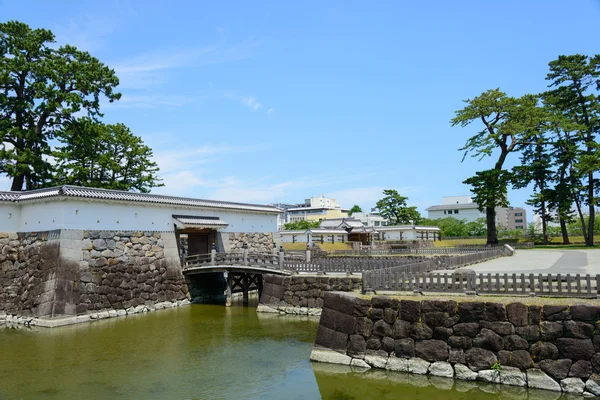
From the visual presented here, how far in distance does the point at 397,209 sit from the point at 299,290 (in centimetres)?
4965

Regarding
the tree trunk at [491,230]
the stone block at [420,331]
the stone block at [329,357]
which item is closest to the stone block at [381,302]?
the stone block at [420,331]

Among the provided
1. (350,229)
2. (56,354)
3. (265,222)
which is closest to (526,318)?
(56,354)

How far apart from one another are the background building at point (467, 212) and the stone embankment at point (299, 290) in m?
75.0

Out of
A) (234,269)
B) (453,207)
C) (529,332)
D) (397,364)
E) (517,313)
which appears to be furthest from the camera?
Result: (453,207)

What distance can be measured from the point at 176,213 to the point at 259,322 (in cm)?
1013

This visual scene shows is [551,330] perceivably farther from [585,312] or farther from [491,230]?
[491,230]

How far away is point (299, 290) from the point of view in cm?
2083

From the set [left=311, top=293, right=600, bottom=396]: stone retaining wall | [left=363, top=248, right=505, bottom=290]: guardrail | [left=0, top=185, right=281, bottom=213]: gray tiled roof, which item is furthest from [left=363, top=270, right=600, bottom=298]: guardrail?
[left=0, top=185, right=281, bottom=213]: gray tiled roof

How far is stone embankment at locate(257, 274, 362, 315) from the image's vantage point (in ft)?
64.2

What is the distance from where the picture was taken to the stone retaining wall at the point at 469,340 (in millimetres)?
9594

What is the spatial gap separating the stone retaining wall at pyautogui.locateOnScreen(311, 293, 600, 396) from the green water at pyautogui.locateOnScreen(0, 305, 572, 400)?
380mm

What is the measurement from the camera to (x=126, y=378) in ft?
38.1

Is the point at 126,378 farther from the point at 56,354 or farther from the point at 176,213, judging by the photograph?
the point at 176,213

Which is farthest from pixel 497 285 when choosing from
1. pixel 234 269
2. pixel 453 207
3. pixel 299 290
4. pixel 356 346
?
pixel 453 207
